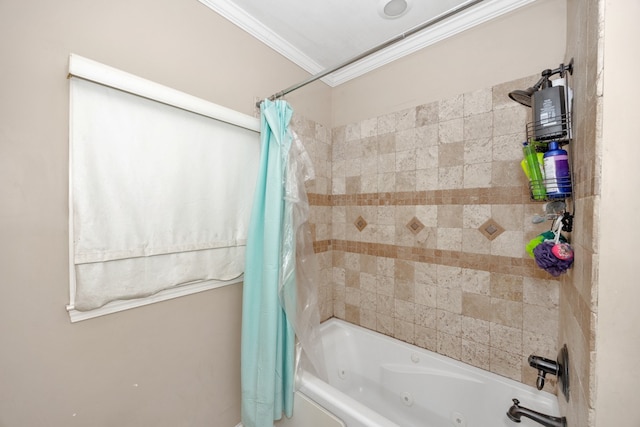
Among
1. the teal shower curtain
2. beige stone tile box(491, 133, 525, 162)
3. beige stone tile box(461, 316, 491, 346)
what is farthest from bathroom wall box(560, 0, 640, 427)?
the teal shower curtain

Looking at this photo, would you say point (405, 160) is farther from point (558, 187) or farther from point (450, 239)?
point (558, 187)

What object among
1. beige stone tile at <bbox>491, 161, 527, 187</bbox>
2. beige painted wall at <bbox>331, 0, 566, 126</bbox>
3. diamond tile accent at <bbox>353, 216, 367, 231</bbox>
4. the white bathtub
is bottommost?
the white bathtub

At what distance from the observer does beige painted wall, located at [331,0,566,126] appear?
1164 millimetres

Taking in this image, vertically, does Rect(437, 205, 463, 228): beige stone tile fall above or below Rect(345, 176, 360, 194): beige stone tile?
below

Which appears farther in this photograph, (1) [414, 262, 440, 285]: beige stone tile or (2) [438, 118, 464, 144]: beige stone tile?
(1) [414, 262, 440, 285]: beige stone tile

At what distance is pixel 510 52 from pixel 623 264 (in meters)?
1.24

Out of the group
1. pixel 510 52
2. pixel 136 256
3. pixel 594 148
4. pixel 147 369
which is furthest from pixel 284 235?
pixel 510 52

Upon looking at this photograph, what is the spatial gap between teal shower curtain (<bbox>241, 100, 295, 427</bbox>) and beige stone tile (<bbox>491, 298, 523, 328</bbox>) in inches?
42.7

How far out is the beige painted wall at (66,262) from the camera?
2.54 feet

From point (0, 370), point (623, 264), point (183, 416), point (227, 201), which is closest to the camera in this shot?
point (623, 264)

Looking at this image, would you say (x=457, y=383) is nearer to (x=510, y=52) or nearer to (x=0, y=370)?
(x=510, y=52)

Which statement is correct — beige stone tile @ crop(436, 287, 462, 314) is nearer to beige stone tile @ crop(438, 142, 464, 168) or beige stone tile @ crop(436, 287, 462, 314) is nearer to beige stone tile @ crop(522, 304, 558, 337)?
beige stone tile @ crop(522, 304, 558, 337)

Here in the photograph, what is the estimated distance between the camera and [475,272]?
53.2 inches

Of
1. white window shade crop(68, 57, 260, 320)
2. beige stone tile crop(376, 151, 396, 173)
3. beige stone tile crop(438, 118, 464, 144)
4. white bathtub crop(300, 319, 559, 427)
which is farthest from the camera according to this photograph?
beige stone tile crop(376, 151, 396, 173)
